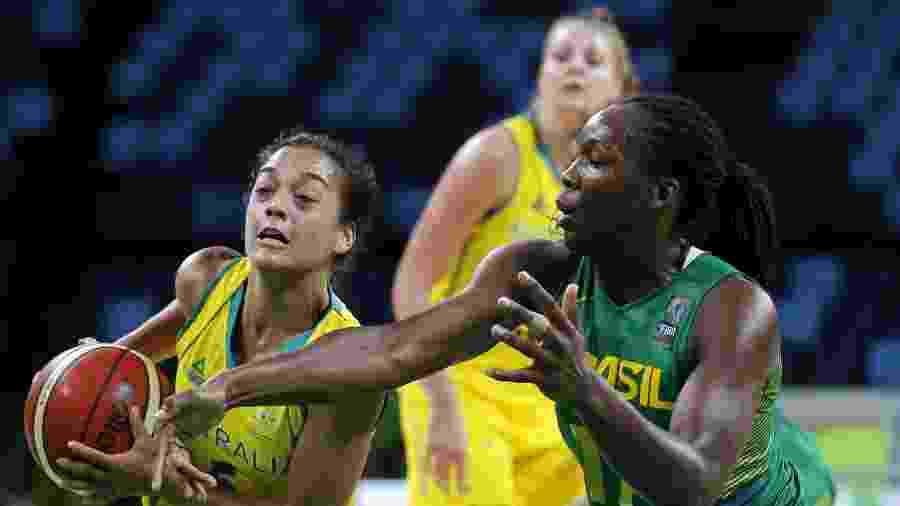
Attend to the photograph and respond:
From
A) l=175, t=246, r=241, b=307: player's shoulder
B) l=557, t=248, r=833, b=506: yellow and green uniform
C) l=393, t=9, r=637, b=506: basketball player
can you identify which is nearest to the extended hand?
l=557, t=248, r=833, b=506: yellow and green uniform

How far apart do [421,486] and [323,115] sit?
297 cm

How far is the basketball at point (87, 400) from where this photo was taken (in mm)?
3367

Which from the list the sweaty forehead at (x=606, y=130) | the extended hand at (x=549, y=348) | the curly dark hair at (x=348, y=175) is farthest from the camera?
the curly dark hair at (x=348, y=175)

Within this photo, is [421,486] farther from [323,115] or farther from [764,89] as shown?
[764,89]

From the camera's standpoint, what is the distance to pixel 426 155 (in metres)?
7.53

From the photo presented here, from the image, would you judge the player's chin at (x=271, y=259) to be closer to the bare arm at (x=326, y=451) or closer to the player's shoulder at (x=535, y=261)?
the bare arm at (x=326, y=451)

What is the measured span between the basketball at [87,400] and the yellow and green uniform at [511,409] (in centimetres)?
149

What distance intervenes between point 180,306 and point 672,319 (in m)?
1.32

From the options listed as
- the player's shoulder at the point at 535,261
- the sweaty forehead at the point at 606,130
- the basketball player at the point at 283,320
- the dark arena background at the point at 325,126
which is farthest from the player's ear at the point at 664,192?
the dark arena background at the point at 325,126

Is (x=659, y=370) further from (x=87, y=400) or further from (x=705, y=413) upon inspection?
(x=87, y=400)

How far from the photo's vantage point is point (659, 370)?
329 centimetres

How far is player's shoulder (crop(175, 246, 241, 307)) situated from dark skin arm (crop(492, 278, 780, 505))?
1.25 m

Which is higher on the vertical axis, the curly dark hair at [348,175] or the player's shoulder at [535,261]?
the curly dark hair at [348,175]

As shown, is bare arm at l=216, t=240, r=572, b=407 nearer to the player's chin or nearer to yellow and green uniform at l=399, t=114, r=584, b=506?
the player's chin
